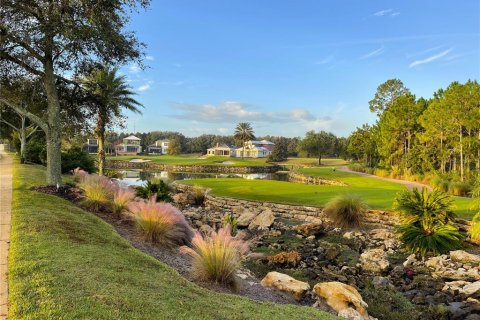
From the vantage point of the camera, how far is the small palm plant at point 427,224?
11.7 m

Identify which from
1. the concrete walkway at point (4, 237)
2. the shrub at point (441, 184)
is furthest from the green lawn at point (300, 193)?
the concrete walkway at point (4, 237)

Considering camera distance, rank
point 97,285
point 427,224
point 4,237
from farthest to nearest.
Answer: point 427,224 < point 4,237 < point 97,285

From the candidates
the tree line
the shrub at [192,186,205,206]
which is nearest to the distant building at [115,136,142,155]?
the tree line

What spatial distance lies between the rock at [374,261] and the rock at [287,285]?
343 cm

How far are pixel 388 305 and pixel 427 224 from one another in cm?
615

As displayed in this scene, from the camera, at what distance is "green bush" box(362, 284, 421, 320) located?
6.95 meters

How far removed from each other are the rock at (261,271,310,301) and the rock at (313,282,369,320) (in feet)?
1.11

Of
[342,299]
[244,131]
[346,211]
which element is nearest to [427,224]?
[346,211]

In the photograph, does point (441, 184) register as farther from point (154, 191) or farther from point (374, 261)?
point (154, 191)

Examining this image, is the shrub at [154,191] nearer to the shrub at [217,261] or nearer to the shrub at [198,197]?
the shrub at [198,197]

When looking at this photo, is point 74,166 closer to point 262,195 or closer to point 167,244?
point 262,195

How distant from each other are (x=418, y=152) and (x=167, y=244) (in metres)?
35.2

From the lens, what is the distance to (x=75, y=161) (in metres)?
27.6

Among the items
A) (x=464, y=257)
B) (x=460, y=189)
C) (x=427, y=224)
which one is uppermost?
(x=460, y=189)
